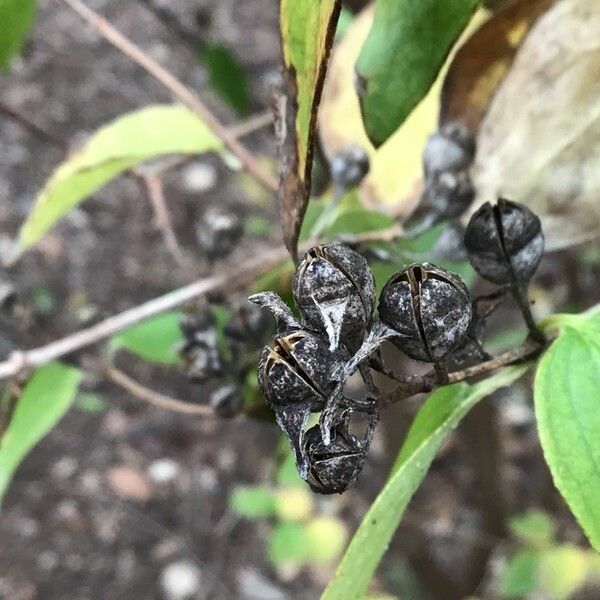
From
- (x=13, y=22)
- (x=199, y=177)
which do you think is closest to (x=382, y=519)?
(x=13, y=22)

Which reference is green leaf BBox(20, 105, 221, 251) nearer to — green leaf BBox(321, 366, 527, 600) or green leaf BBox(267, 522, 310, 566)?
green leaf BBox(321, 366, 527, 600)

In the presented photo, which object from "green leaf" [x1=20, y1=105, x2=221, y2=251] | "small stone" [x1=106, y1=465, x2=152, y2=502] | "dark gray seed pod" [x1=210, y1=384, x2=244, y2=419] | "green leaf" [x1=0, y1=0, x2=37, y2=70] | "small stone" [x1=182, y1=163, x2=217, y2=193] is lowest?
"small stone" [x1=106, y1=465, x2=152, y2=502]

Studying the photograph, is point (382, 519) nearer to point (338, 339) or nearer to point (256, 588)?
point (338, 339)

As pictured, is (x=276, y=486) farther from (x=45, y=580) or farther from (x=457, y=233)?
(x=457, y=233)

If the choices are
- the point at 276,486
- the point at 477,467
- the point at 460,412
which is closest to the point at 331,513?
the point at 276,486

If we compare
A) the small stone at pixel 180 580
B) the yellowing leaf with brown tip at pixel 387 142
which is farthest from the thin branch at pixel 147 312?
the small stone at pixel 180 580

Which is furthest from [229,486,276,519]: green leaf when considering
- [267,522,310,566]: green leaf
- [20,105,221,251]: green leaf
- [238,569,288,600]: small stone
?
[20,105,221,251]: green leaf

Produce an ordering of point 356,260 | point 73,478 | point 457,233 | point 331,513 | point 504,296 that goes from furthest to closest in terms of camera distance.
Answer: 1. point 73,478
2. point 331,513
3. point 457,233
4. point 504,296
5. point 356,260
